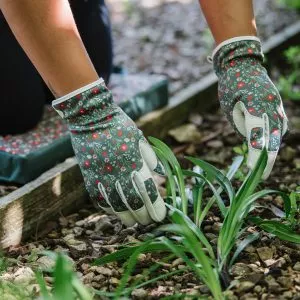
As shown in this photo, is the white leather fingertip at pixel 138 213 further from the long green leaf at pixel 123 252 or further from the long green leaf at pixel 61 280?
the long green leaf at pixel 61 280

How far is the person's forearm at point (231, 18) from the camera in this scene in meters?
1.80

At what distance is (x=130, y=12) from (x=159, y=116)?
147cm

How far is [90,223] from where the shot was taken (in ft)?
6.36

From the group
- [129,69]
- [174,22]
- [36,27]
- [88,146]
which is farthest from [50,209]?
[174,22]

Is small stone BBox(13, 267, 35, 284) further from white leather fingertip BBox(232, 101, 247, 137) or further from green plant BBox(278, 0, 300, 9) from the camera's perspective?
green plant BBox(278, 0, 300, 9)

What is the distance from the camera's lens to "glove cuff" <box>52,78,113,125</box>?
63.7 inches

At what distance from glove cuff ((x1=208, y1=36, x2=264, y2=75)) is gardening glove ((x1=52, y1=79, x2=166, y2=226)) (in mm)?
336

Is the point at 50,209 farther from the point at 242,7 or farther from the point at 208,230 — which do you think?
the point at 242,7

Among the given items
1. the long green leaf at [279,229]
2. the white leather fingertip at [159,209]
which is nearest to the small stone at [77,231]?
the white leather fingertip at [159,209]

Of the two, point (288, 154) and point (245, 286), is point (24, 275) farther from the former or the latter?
point (288, 154)

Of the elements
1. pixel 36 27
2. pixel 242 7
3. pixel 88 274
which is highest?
pixel 36 27

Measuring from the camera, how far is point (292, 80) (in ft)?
9.31

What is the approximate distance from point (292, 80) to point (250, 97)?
118 centimetres

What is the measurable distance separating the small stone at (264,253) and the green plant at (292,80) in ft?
3.97
